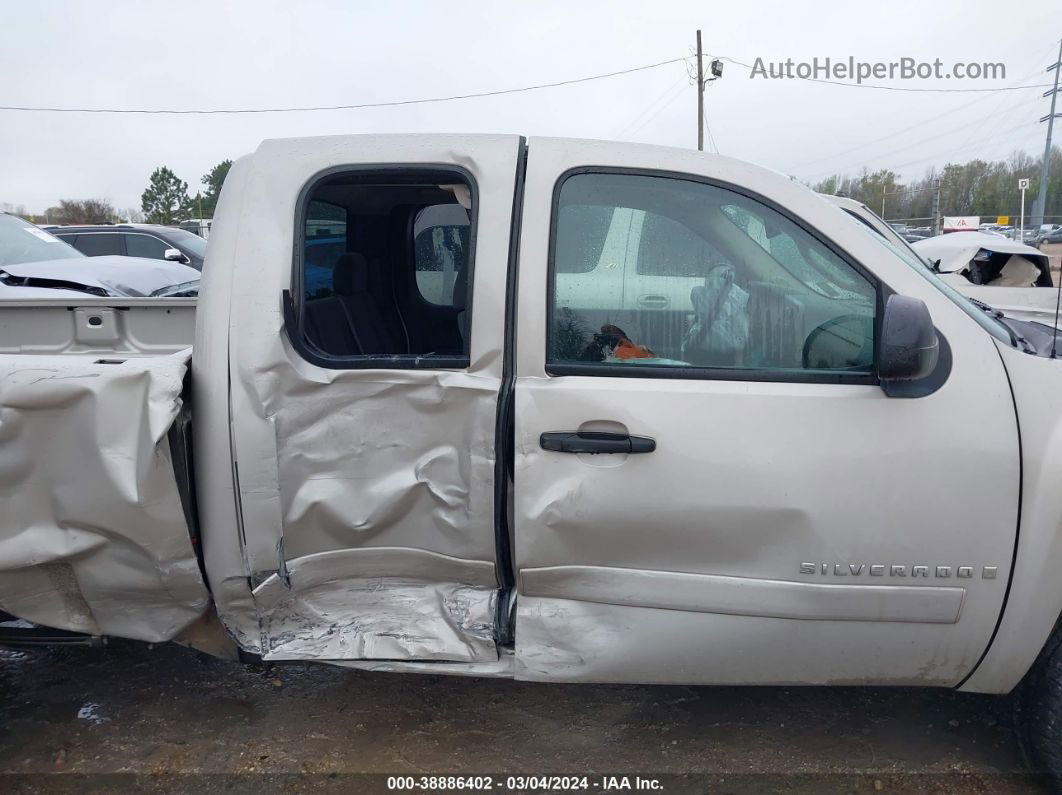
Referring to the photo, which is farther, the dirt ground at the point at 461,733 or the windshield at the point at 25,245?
the windshield at the point at 25,245

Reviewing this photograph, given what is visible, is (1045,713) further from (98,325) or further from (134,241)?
(134,241)

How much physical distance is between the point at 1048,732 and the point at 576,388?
1672 millimetres

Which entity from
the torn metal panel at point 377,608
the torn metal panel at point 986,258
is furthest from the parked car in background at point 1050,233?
the torn metal panel at point 377,608

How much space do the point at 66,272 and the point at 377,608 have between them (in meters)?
5.44

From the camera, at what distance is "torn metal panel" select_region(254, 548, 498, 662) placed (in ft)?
8.36

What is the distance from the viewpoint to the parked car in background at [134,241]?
1234cm

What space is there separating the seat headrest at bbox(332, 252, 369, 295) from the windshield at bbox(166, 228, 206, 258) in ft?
32.9

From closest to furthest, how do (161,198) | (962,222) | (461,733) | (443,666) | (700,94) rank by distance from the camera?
(443,666)
(461,733)
(962,222)
(700,94)
(161,198)

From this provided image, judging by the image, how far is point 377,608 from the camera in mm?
2617

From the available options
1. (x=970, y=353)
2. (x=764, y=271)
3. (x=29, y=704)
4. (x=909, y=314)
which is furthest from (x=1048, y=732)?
(x=29, y=704)

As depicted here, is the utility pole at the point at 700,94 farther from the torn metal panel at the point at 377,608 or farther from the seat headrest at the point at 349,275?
the torn metal panel at the point at 377,608

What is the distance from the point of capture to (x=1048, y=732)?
7.72ft

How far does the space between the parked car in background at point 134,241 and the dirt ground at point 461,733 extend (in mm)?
10117

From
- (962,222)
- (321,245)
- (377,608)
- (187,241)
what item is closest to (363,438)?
(377,608)
